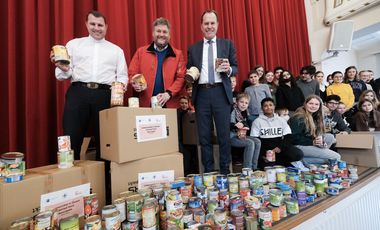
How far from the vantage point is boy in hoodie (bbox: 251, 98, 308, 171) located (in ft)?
6.93

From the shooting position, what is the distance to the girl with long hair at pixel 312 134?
216 cm

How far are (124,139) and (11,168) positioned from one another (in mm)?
436

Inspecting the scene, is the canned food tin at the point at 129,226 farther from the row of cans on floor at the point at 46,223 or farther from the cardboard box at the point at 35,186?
the cardboard box at the point at 35,186

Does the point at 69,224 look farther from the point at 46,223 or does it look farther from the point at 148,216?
the point at 148,216

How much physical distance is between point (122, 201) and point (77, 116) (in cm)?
68

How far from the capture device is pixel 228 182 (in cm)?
123

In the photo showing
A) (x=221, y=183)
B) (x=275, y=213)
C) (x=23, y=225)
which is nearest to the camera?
(x=23, y=225)

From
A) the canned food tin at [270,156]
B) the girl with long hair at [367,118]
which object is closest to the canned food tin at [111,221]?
the canned food tin at [270,156]

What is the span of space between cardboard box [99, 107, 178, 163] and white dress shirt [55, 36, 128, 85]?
322 millimetres

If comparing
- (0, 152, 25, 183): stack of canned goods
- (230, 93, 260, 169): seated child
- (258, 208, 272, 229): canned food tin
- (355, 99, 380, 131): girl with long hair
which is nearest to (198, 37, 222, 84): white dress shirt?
(230, 93, 260, 169): seated child

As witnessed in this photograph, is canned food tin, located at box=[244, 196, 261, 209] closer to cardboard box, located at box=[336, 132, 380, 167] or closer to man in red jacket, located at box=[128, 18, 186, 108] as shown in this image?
man in red jacket, located at box=[128, 18, 186, 108]

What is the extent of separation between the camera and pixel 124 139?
1.12m

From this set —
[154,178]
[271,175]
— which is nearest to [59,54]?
[154,178]

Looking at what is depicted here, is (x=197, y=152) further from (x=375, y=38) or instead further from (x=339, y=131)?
(x=375, y=38)
